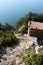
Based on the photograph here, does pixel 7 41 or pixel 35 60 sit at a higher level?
pixel 7 41

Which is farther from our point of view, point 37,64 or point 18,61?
point 18,61

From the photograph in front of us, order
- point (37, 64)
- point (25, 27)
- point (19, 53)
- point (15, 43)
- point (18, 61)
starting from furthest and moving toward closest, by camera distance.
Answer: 1. point (25, 27)
2. point (15, 43)
3. point (19, 53)
4. point (18, 61)
5. point (37, 64)

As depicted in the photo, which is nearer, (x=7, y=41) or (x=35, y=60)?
(x=35, y=60)

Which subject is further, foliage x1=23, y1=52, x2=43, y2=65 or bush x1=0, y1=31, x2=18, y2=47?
bush x1=0, y1=31, x2=18, y2=47

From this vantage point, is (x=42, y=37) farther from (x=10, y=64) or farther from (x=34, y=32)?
(x=10, y=64)

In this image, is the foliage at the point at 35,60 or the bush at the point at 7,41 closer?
the foliage at the point at 35,60

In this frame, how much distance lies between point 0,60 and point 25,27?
15036 mm

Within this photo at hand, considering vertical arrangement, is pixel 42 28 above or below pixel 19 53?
above

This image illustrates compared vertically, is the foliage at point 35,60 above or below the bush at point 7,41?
below

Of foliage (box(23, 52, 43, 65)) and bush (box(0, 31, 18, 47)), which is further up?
bush (box(0, 31, 18, 47))

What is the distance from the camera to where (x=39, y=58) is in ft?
52.8

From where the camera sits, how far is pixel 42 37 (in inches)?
985

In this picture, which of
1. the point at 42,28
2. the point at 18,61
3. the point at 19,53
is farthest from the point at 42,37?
the point at 18,61

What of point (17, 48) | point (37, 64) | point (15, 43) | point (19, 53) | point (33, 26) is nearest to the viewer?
point (37, 64)
